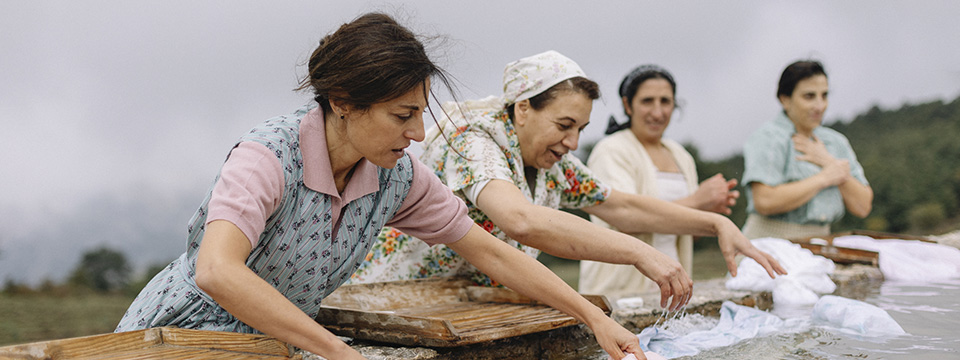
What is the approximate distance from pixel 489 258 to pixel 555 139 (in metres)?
0.69

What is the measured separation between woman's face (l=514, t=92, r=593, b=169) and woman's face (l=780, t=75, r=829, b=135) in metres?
2.73

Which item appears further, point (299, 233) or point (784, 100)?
point (784, 100)

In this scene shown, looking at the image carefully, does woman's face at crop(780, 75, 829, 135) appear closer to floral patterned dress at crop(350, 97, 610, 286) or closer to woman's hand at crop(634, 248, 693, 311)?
floral patterned dress at crop(350, 97, 610, 286)

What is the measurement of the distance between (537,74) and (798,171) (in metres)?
2.81

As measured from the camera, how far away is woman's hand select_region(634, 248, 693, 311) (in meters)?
2.40

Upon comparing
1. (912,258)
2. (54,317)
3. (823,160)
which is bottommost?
(54,317)

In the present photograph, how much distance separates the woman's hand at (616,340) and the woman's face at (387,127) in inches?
31.1

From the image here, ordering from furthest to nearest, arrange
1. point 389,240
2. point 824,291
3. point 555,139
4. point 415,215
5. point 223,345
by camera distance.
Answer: point 824,291, point 389,240, point 555,139, point 415,215, point 223,345

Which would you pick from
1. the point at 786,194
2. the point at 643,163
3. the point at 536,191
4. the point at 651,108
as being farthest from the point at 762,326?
the point at 786,194

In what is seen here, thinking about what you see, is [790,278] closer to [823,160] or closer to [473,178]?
[823,160]

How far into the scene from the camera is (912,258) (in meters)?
4.78

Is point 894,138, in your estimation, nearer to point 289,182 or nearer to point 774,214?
point 774,214

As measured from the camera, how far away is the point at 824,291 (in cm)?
396

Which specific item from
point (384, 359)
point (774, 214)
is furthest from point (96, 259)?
point (384, 359)
